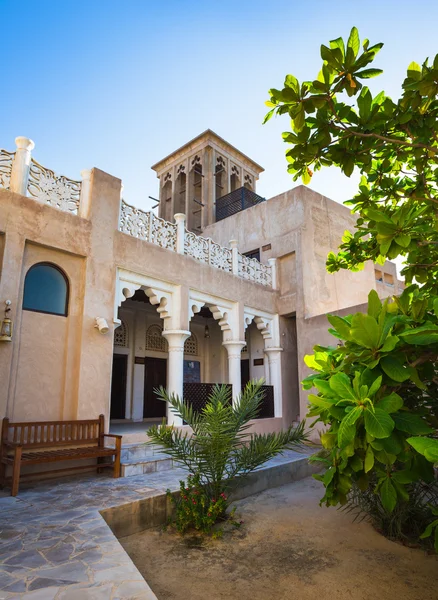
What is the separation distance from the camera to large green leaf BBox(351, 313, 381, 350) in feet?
6.39

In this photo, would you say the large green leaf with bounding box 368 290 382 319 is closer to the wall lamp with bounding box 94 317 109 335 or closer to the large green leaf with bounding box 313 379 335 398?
the large green leaf with bounding box 313 379 335 398

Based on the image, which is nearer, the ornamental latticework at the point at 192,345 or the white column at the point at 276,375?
the white column at the point at 276,375

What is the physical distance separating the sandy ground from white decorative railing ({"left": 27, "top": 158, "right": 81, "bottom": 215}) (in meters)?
5.80

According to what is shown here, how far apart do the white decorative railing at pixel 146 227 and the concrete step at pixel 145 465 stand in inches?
182

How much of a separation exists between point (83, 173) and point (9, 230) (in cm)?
211

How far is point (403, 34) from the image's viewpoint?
4188mm

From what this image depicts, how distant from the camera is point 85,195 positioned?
7895 mm

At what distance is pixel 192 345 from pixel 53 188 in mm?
8302

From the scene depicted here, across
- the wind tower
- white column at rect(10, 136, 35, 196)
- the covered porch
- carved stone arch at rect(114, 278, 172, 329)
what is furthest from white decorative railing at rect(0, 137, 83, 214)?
the wind tower

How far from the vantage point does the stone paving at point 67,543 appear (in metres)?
2.97

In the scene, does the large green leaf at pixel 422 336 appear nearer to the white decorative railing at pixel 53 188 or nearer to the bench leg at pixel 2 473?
the bench leg at pixel 2 473

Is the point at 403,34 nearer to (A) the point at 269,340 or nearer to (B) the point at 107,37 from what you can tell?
(B) the point at 107,37

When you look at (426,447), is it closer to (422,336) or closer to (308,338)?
(422,336)

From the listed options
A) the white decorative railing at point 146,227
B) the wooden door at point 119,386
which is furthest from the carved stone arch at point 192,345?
the white decorative railing at point 146,227
